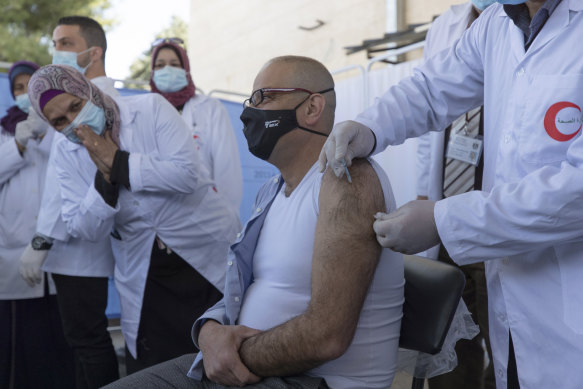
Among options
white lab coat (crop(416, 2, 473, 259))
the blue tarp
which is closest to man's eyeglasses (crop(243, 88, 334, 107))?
white lab coat (crop(416, 2, 473, 259))

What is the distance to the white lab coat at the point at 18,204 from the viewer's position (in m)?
3.13

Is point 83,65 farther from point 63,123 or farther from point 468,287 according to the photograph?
point 468,287

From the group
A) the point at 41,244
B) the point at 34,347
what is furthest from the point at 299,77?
the point at 34,347

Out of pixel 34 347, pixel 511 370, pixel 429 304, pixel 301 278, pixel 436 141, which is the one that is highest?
pixel 436 141

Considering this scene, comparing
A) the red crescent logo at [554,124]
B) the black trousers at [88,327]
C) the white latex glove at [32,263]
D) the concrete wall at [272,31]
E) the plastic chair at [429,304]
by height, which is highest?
the concrete wall at [272,31]

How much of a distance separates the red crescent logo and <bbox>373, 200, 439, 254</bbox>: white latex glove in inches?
11.6

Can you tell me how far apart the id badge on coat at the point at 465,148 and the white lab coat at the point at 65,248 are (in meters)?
1.60

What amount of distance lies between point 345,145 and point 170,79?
274 cm

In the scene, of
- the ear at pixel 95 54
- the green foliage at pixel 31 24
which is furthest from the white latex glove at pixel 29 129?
the green foliage at pixel 31 24

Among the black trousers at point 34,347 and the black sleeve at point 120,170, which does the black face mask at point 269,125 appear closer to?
the black sleeve at point 120,170

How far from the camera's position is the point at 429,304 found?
1.53 m

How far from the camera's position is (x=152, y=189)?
94.3 inches

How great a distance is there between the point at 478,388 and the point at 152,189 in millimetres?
1608

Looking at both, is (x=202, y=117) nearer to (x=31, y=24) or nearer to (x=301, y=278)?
(x=301, y=278)
